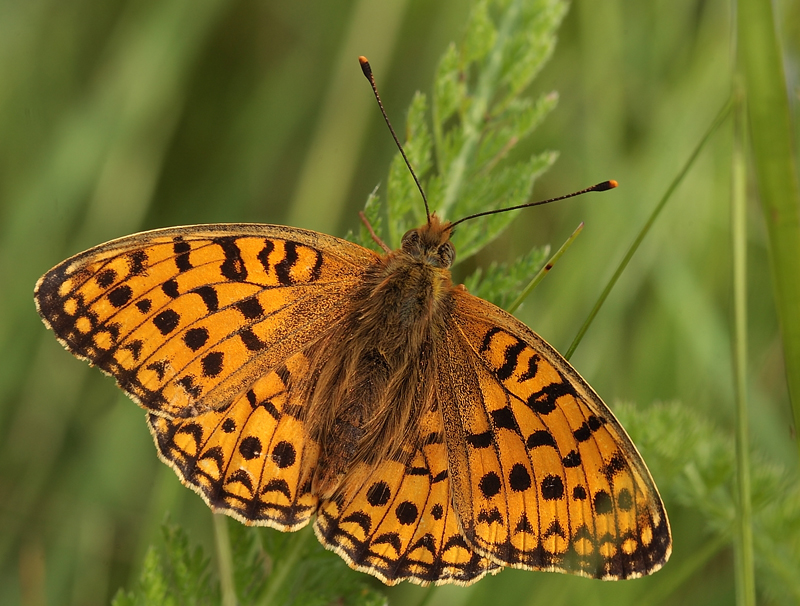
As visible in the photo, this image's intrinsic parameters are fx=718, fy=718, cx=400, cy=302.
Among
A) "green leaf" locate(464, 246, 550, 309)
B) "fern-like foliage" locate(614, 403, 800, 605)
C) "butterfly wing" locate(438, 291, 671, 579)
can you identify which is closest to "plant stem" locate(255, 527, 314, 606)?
"butterfly wing" locate(438, 291, 671, 579)

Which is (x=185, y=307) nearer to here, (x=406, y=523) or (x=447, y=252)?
(x=447, y=252)

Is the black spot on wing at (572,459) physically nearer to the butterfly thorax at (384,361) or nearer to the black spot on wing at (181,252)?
the butterfly thorax at (384,361)

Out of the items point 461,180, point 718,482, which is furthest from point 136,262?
point 718,482

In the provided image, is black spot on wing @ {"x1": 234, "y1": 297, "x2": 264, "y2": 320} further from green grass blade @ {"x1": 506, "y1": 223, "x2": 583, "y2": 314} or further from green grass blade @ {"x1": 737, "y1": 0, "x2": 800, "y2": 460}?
green grass blade @ {"x1": 737, "y1": 0, "x2": 800, "y2": 460}

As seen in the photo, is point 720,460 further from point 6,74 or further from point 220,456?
point 6,74

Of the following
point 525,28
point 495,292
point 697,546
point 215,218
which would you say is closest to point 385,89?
point 215,218

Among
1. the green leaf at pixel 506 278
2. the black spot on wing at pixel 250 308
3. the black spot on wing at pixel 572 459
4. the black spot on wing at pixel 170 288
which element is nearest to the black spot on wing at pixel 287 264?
the black spot on wing at pixel 250 308
